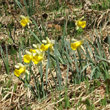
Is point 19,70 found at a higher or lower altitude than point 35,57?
lower

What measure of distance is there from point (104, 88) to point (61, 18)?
2353 millimetres

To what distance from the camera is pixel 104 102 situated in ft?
7.93

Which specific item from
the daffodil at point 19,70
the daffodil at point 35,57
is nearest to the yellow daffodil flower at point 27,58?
the daffodil at point 35,57

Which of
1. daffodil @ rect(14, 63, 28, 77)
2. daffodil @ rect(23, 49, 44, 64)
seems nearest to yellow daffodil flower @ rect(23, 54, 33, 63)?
daffodil @ rect(23, 49, 44, 64)

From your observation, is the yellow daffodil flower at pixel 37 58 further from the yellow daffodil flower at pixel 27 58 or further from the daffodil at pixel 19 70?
the daffodil at pixel 19 70

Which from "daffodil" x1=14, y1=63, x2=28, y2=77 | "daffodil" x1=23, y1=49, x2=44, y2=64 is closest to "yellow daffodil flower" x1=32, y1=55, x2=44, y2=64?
"daffodil" x1=23, y1=49, x2=44, y2=64

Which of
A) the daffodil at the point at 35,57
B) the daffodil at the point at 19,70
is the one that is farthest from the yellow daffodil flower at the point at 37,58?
the daffodil at the point at 19,70

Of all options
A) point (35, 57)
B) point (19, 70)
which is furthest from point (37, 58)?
point (19, 70)

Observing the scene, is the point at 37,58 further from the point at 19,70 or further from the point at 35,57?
the point at 19,70

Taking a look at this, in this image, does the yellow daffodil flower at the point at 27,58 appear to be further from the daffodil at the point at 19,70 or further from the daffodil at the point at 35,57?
the daffodil at the point at 19,70

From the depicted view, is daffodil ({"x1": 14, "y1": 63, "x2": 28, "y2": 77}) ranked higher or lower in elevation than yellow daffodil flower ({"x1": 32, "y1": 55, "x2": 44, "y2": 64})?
lower

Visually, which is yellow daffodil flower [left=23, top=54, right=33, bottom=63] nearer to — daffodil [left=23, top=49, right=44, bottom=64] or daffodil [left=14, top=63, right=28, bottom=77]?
daffodil [left=23, top=49, right=44, bottom=64]

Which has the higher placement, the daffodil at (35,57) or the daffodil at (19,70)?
the daffodil at (35,57)

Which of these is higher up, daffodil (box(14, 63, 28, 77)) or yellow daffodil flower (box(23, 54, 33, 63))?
yellow daffodil flower (box(23, 54, 33, 63))
